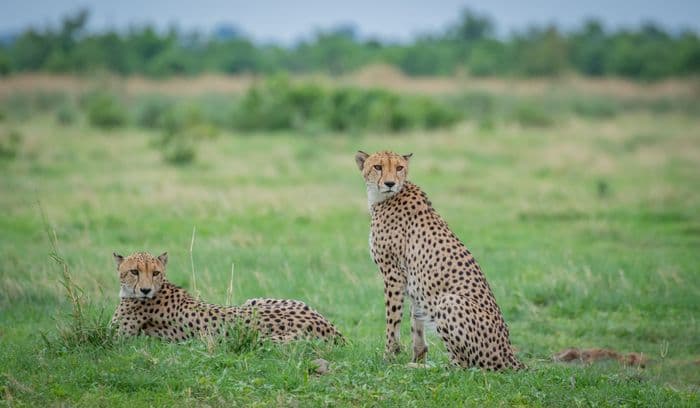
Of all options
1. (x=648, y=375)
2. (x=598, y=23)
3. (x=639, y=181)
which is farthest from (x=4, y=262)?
(x=598, y=23)

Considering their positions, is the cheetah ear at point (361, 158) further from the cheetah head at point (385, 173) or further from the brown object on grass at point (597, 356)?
the brown object on grass at point (597, 356)

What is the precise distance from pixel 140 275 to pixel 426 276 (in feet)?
6.49

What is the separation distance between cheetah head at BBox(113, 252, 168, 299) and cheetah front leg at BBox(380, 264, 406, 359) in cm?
158

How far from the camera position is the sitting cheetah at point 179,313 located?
623 centimetres

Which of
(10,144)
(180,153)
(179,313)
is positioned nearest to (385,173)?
(179,313)

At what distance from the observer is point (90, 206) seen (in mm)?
12445

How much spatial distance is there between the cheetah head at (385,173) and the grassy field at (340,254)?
108 cm

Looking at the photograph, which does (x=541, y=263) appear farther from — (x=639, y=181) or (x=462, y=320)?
(x=639, y=181)

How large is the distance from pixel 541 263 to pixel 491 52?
43.4 metres

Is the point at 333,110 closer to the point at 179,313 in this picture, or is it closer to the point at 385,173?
the point at 179,313

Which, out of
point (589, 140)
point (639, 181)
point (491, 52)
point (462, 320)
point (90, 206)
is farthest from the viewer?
point (491, 52)

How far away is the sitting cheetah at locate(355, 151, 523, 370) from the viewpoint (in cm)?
565

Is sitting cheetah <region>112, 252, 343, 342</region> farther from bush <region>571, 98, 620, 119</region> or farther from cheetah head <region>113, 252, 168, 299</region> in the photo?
bush <region>571, 98, 620, 119</region>

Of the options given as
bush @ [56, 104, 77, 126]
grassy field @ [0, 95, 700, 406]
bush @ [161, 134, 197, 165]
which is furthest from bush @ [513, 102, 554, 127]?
bush @ [56, 104, 77, 126]
